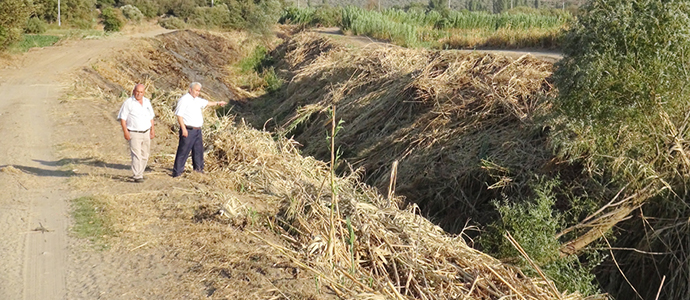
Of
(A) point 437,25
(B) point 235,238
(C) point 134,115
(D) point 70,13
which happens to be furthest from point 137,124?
(D) point 70,13

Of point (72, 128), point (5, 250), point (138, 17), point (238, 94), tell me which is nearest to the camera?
point (5, 250)

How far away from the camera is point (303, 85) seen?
22.0 m

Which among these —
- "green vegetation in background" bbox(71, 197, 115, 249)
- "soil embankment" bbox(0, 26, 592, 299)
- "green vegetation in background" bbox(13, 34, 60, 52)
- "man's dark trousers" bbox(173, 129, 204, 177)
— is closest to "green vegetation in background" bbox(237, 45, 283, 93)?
"green vegetation in background" bbox(13, 34, 60, 52)

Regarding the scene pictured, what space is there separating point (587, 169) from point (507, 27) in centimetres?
2199

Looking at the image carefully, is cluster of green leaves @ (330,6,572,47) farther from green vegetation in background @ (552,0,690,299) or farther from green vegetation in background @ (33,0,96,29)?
green vegetation in background @ (552,0,690,299)

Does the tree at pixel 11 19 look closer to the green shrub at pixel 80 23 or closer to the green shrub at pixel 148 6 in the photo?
the green shrub at pixel 80 23

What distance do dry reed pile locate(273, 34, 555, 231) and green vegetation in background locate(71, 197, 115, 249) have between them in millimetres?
5307

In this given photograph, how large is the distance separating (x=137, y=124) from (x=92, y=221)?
185 cm

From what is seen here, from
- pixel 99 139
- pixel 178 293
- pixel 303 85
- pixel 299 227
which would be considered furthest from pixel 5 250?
pixel 303 85

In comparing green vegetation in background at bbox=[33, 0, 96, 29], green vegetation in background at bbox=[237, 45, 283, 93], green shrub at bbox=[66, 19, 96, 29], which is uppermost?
green vegetation in background at bbox=[33, 0, 96, 29]

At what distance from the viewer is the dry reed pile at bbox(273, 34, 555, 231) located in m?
11.4

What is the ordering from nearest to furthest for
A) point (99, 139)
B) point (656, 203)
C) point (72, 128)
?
point (656, 203) → point (99, 139) → point (72, 128)

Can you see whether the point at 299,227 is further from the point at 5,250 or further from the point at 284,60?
the point at 284,60

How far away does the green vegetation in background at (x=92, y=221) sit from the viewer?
7525mm
